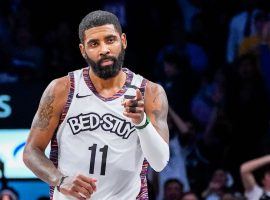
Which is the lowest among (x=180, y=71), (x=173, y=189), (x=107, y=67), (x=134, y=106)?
(x=173, y=189)

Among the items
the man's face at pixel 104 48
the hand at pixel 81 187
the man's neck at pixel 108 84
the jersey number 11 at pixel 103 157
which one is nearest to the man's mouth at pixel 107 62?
the man's face at pixel 104 48

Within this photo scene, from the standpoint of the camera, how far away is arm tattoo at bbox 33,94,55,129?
4590 millimetres

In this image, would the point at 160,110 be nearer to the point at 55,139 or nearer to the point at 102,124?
the point at 102,124

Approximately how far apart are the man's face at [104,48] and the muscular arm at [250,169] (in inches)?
124

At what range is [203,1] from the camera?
361 inches

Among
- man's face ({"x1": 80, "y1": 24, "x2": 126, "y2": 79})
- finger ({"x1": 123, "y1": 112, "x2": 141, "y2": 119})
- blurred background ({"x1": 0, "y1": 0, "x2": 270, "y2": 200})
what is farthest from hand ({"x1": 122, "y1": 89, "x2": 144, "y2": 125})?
blurred background ({"x1": 0, "y1": 0, "x2": 270, "y2": 200})

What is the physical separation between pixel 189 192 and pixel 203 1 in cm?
257

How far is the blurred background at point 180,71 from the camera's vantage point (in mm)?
7516

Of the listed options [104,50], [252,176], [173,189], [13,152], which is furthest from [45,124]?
[252,176]

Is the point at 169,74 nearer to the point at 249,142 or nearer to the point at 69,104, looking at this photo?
the point at 249,142

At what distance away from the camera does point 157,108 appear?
4.63m

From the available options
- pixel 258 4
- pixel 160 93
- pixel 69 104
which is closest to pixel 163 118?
pixel 160 93

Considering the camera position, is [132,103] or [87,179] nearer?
[132,103]

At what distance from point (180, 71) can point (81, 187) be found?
13.6 feet
